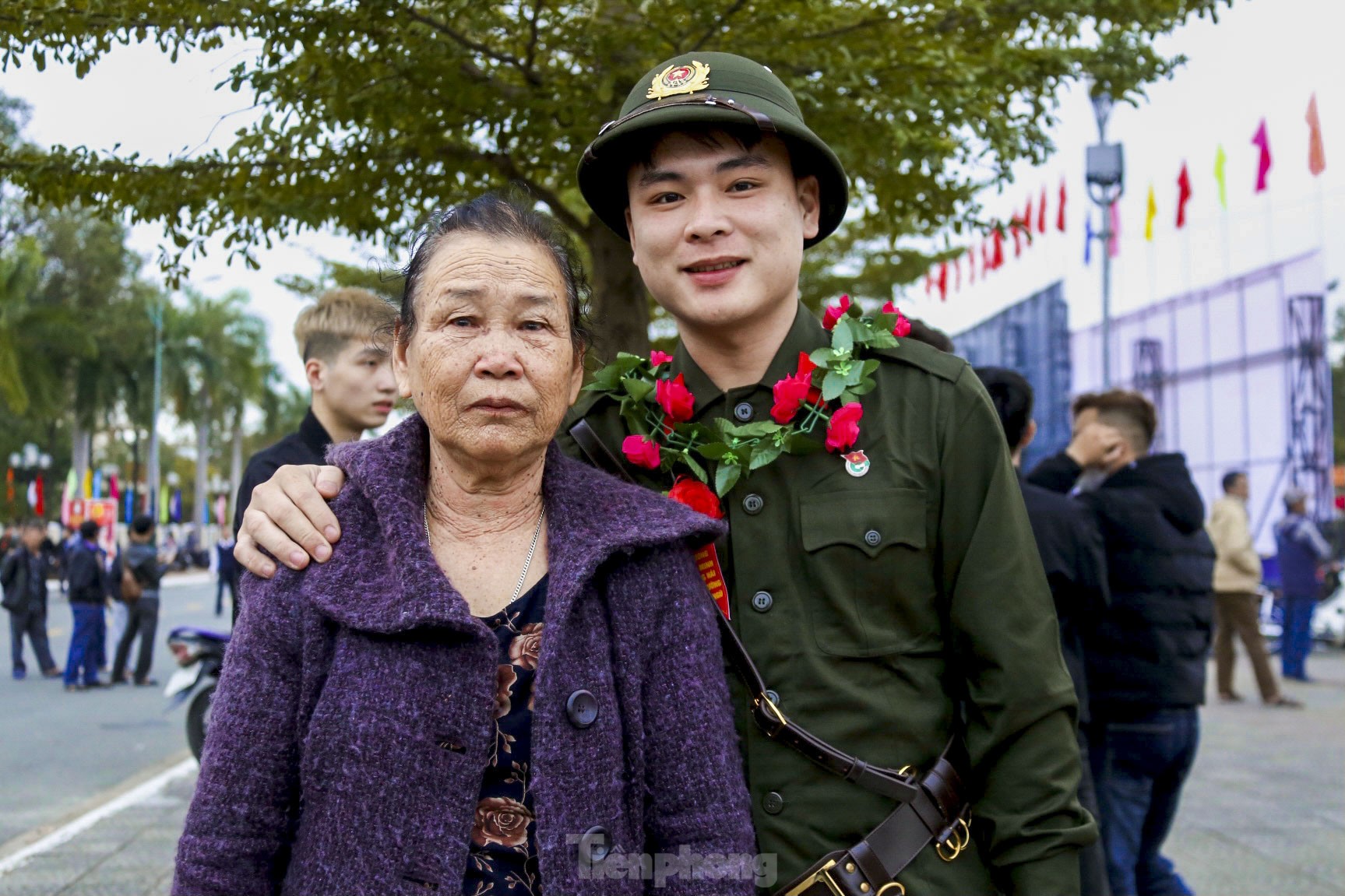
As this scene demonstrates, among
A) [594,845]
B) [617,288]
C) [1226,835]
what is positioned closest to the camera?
[594,845]

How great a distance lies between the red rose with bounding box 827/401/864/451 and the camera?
2121 millimetres

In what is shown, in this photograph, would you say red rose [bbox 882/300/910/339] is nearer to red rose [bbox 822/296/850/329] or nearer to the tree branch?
red rose [bbox 822/296/850/329]

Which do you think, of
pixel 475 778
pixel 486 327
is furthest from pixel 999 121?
pixel 475 778

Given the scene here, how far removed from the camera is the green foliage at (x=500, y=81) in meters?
3.79

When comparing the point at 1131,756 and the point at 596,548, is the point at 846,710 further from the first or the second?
the point at 1131,756

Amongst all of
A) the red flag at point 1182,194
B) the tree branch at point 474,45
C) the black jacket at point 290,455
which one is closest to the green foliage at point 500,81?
the tree branch at point 474,45

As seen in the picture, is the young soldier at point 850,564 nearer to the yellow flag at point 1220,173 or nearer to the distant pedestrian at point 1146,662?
the distant pedestrian at point 1146,662

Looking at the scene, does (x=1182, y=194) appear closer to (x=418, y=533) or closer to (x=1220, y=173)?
(x=1220, y=173)

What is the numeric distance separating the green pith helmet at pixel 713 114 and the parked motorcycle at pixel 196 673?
482 centimetres

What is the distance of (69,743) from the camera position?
8.89 meters

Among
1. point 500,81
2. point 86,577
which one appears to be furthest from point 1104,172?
point 86,577

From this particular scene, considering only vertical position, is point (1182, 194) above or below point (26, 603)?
above

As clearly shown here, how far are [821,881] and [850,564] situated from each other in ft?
1.73

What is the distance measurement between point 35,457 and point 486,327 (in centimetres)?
5132
